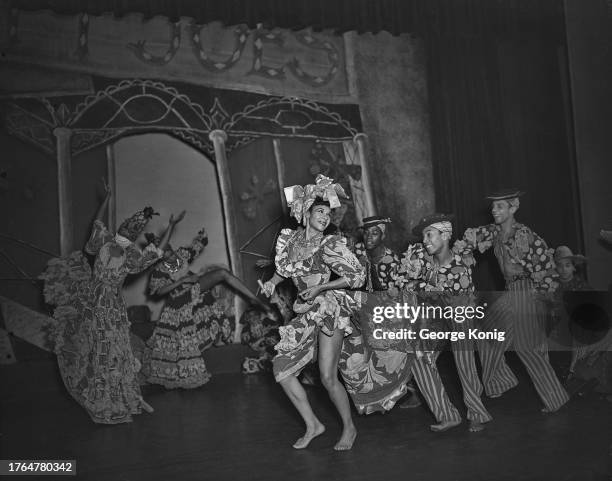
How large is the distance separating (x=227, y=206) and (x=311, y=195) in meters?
3.89

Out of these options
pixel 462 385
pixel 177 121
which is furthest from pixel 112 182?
pixel 462 385

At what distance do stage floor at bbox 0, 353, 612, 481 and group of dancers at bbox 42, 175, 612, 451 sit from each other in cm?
20

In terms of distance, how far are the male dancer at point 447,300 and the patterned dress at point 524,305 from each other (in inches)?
18.8

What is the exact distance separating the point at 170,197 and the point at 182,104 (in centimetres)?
107

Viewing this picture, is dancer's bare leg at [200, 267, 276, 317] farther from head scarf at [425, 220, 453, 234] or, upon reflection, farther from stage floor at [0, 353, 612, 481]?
head scarf at [425, 220, 453, 234]

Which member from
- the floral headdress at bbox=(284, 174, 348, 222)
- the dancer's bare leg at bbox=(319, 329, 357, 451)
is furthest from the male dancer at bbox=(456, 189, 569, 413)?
the dancer's bare leg at bbox=(319, 329, 357, 451)

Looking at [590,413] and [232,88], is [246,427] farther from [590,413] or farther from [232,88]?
[232,88]

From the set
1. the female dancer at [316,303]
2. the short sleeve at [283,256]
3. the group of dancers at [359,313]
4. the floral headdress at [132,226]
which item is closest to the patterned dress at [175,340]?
the group of dancers at [359,313]

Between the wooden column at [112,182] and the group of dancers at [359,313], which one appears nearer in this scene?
the group of dancers at [359,313]

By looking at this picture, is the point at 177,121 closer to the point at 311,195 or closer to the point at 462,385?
the point at 311,195

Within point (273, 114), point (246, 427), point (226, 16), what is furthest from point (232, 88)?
point (246, 427)

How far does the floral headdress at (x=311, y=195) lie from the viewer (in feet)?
16.7

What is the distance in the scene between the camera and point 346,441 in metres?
4.93

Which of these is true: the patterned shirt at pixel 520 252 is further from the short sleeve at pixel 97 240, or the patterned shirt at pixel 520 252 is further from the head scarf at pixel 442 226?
the short sleeve at pixel 97 240
